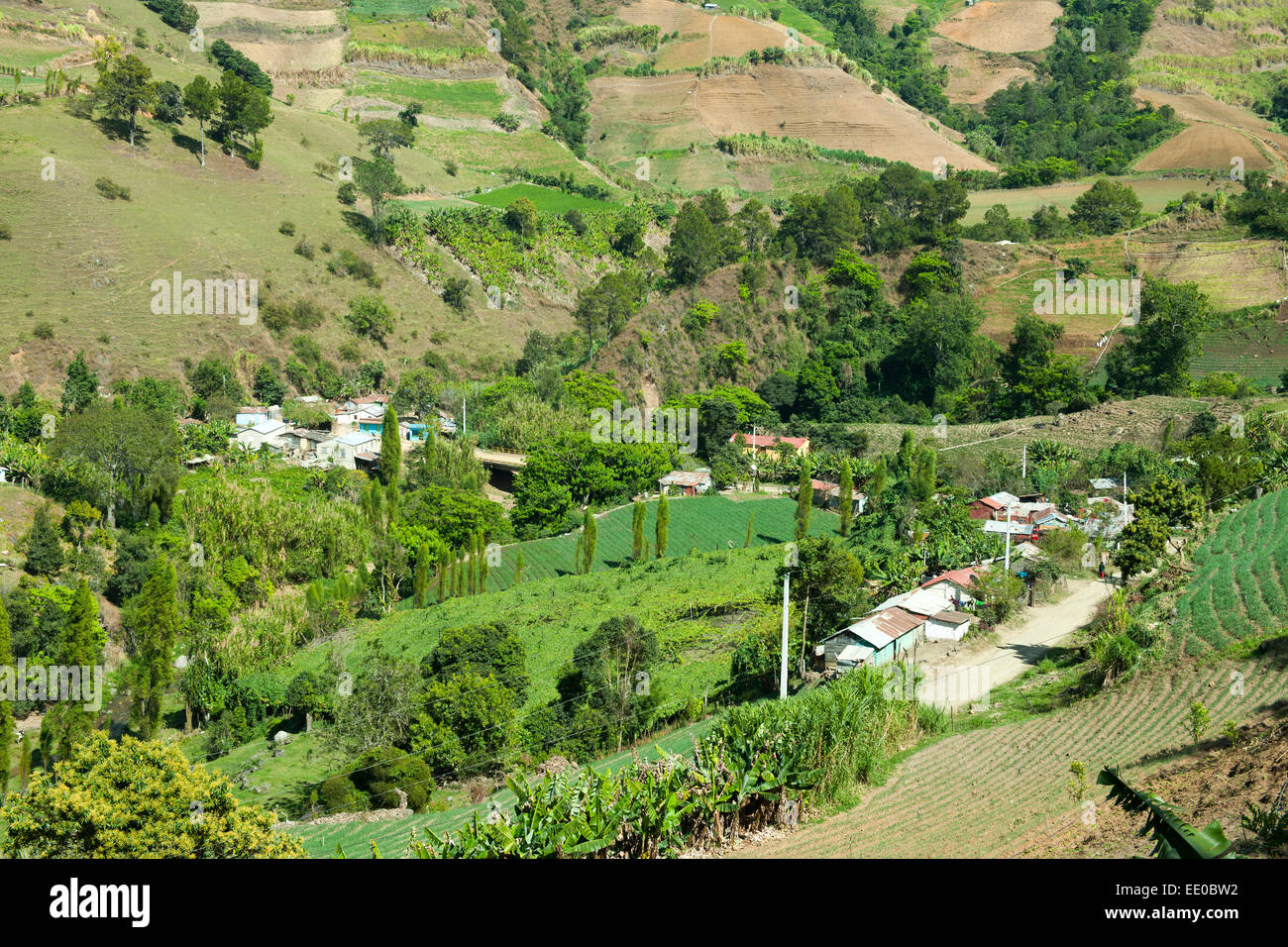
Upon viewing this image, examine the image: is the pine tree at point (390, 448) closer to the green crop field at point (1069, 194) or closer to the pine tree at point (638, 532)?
the pine tree at point (638, 532)

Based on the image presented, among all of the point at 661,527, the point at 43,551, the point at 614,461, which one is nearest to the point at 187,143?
the point at 614,461

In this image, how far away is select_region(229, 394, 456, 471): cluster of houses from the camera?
49.9 metres

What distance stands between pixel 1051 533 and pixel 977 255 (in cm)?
4301

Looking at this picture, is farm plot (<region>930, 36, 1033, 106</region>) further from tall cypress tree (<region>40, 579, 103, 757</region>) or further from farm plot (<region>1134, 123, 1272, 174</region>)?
tall cypress tree (<region>40, 579, 103, 757</region>)

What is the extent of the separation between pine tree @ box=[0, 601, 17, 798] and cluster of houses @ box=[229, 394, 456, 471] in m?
20.9

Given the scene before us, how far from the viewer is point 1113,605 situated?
23.3 meters

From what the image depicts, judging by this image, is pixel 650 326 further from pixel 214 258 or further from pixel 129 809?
pixel 129 809

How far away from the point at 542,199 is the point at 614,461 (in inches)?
2022

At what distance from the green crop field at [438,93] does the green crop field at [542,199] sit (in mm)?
17120

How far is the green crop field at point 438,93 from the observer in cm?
10588

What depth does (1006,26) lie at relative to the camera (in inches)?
5586

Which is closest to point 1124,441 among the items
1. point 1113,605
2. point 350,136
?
point 1113,605

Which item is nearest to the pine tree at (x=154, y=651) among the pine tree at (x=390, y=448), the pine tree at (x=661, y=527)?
the pine tree at (x=390, y=448)

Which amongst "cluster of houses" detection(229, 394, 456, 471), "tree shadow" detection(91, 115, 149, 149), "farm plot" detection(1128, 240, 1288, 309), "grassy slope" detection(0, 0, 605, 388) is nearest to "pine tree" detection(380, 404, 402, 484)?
"cluster of houses" detection(229, 394, 456, 471)
